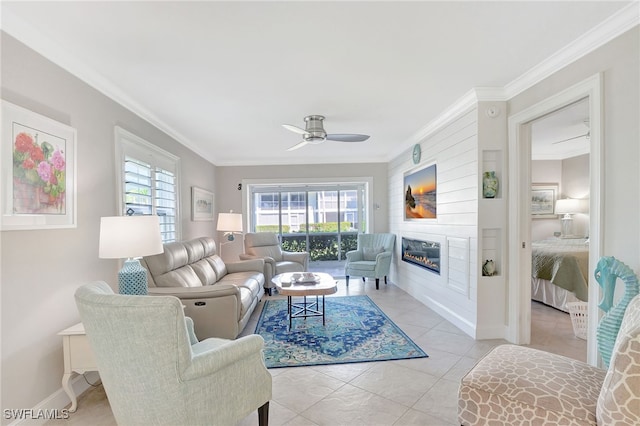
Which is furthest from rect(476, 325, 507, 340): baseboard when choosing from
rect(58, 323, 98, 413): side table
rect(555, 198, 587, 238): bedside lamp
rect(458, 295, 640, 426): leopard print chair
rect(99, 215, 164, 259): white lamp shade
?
rect(555, 198, 587, 238): bedside lamp

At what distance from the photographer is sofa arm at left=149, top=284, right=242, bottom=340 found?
8.82 feet

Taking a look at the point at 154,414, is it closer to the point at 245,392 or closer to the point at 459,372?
the point at 245,392

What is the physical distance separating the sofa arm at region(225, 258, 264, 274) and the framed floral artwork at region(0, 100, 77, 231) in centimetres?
264

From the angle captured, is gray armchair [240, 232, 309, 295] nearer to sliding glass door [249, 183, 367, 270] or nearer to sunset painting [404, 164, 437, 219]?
sliding glass door [249, 183, 367, 270]

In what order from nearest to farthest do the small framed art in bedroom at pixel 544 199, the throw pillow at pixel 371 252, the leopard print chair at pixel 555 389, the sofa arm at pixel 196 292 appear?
the leopard print chair at pixel 555 389 → the sofa arm at pixel 196 292 → the throw pillow at pixel 371 252 → the small framed art in bedroom at pixel 544 199

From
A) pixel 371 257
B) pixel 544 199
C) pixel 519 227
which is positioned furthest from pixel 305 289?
pixel 544 199

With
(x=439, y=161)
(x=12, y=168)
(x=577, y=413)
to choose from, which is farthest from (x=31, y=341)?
(x=439, y=161)

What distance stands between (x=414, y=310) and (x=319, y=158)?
3.41 metres

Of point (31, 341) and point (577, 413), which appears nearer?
point (577, 413)

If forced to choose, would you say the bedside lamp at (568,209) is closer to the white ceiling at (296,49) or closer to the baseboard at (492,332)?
the baseboard at (492,332)

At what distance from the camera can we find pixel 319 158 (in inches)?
245

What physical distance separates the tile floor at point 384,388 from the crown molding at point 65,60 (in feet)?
7.87

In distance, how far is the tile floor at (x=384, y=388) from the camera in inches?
78.2

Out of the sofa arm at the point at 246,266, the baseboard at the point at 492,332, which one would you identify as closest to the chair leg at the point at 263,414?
the baseboard at the point at 492,332
